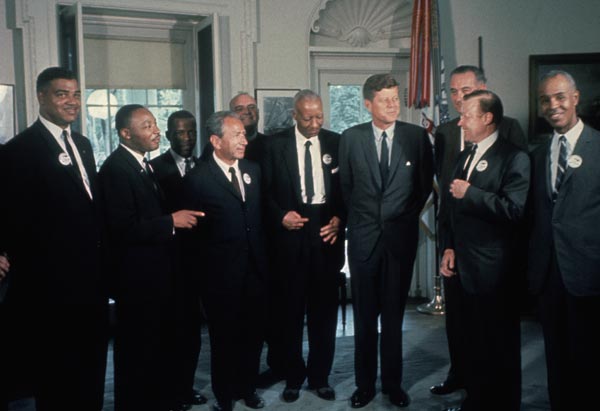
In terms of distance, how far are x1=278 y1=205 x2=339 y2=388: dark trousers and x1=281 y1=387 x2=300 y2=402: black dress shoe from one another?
0.02 meters

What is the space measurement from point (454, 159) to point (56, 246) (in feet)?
6.31

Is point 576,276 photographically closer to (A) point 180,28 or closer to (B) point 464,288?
(B) point 464,288

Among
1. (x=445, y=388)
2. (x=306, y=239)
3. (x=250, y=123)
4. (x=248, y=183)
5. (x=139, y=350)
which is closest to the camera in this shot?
(x=139, y=350)

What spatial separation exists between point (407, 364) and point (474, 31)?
278cm

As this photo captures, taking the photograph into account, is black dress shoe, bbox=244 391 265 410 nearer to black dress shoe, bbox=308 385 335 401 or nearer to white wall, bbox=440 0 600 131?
black dress shoe, bbox=308 385 335 401

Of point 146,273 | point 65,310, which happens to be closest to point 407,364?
point 146,273

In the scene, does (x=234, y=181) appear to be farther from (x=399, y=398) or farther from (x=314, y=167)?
(x=399, y=398)

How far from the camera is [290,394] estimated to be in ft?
10.7

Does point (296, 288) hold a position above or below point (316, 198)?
below

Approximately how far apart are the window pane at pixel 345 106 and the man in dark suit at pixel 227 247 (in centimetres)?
240

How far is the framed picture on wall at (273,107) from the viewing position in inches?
188

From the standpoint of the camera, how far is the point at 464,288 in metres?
2.77

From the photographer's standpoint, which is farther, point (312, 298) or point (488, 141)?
point (312, 298)

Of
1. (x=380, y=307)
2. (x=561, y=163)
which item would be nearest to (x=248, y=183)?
(x=380, y=307)
